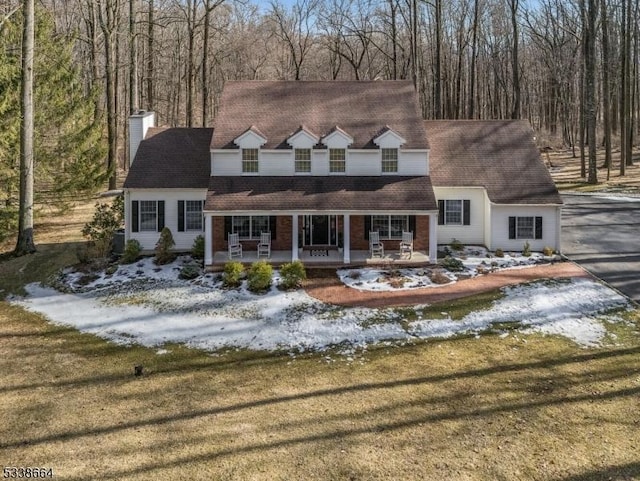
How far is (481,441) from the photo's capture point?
8.96 meters

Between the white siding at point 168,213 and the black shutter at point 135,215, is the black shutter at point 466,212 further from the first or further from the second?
the black shutter at point 135,215

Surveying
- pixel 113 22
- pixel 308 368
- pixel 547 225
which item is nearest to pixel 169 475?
pixel 308 368

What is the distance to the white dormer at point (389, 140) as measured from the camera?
20531 mm

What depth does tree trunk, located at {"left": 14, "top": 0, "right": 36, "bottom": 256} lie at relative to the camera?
1998cm

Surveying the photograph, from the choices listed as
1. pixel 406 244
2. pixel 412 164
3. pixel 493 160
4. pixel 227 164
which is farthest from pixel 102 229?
pixel 493 160

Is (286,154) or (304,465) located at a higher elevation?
(286,154)

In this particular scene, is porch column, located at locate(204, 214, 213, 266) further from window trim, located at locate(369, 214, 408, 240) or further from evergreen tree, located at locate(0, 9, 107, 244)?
evergreen tree, located at locate(0, 9, 107, 244)

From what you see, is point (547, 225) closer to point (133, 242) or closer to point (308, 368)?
point (308, 368)

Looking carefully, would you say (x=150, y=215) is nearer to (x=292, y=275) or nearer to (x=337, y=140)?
(x=292, y=275)

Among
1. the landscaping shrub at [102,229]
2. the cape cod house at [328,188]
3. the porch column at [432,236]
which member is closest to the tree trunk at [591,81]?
the cape cod house at [328,188]

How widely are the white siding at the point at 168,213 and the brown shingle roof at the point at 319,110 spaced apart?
2.28m

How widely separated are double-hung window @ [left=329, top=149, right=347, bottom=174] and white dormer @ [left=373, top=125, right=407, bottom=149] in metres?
1.36

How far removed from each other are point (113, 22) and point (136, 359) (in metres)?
28.2

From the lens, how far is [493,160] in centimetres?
2272
